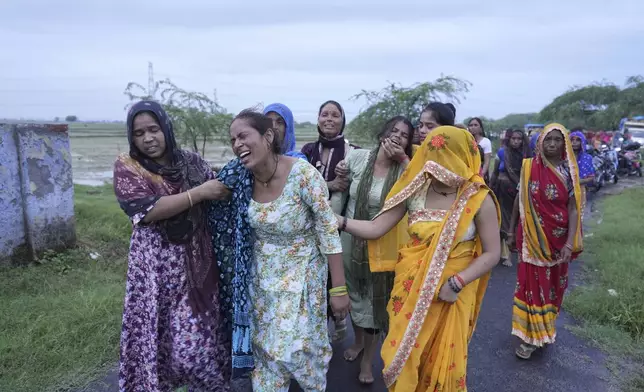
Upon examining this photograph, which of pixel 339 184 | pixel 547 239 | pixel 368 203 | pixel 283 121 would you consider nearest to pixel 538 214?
pixel 547 239

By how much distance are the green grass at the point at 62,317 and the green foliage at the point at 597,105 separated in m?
32.8

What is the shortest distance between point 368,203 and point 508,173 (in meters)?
4.07

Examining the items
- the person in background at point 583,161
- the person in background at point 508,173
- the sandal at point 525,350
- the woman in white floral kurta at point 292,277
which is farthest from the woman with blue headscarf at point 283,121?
the person in background at point 508,173

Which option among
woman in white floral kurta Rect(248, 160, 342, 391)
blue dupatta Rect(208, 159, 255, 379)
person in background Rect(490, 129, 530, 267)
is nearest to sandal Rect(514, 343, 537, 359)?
woman in white floral kurta Rect(248, 160, 342, 391)

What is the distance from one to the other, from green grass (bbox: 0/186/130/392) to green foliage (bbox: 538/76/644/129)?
32829 millimetres

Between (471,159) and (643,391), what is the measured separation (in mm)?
2138

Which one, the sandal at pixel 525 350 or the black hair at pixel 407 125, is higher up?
the black hair at pixel 407 125

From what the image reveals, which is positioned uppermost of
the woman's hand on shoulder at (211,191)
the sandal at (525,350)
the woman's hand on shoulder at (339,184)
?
the woman's hand on shoulder at (211,191)

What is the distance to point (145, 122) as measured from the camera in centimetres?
211

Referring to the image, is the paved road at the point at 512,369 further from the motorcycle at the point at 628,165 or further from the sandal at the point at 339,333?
the motorcycle at the point at 628,165

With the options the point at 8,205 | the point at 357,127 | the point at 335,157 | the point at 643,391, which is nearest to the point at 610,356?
the point at 643,391

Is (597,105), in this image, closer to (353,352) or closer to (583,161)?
(583,161)

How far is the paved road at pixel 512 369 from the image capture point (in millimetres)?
3045

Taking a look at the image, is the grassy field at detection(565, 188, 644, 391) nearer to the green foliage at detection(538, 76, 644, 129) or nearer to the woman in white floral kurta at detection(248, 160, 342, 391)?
the woman in white floral kurta at detection(248, 160, 342, 391)
